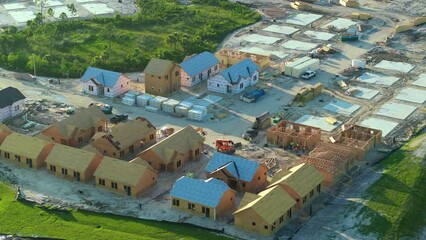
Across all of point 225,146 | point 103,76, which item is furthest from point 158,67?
point 225,146

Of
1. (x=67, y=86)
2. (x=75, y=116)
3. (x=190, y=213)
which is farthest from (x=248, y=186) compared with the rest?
(x=67, y=86)

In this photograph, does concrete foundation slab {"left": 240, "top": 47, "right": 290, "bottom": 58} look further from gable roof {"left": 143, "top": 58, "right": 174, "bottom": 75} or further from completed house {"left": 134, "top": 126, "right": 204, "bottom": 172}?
completed house {"left": 134, "top": 126, "right": 204, "bottom": 172}

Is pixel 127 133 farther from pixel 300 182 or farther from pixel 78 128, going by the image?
pixel 300 182

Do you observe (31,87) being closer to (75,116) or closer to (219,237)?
(75,116)

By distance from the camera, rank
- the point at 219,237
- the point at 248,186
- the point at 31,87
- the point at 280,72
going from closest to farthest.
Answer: the point at 219,237 → the point at 248,186 → the point at 31,87 → the point at 280,72

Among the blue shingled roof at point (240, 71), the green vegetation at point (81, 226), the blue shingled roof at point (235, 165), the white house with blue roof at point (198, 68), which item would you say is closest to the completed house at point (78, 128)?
the green vegetation at point (81, 226)
